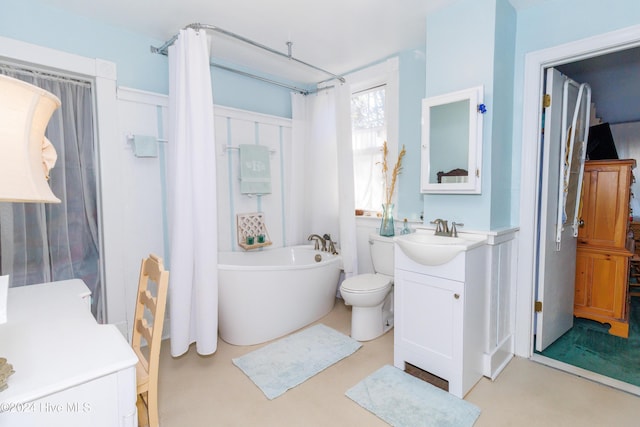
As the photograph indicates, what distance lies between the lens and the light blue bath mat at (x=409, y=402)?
167 cm

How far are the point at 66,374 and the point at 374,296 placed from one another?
1979mm

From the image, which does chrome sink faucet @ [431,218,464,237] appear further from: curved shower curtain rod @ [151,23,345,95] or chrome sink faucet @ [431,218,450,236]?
curved shower curtain rod @ [151,23,345,95]


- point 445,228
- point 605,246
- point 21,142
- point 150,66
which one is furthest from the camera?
point 605,246

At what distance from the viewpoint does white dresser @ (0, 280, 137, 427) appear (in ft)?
2.62

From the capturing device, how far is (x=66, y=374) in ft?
2.81

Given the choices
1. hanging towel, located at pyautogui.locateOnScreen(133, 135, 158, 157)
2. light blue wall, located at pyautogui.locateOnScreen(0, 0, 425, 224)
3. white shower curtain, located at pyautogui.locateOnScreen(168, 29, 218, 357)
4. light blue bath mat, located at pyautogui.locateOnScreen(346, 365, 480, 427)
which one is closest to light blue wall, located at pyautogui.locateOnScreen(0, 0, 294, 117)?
light blue wall, located at pyautogui.locateOnScreen(0, 0, 425, 224)

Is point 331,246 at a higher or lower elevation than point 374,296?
higher

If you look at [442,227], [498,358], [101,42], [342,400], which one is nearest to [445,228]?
[442,227]

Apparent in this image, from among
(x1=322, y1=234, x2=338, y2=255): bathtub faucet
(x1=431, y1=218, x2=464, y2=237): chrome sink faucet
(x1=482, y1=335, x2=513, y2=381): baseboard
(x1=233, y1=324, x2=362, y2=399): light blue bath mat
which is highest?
(x1=431, y1=218, x2=464, y2=237): chrome sink faucet

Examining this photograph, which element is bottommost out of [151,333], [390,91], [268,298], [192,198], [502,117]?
[268,298]

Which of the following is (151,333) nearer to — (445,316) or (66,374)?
(66,374)

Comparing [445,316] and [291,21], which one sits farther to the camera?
[291,21]

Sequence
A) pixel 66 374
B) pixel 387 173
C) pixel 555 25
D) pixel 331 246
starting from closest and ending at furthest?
pixel 66 374 < pixel 555 25 < pixel 387 173 < pixel 331 246

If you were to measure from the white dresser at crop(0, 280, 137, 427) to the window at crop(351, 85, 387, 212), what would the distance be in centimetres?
254
